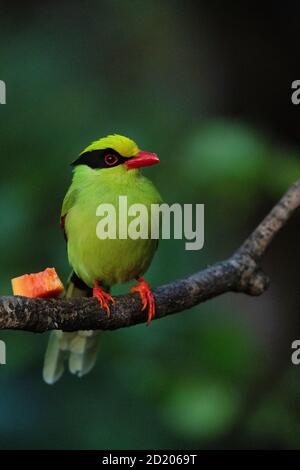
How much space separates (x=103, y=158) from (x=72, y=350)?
22.9 inches

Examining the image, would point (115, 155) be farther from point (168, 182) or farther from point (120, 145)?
point (168, 182)

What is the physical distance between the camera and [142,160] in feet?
6.04

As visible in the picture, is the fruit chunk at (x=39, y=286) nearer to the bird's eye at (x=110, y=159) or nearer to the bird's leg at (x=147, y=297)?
the bird's leg at (x=147, y=297)

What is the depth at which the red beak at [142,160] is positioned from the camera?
1.82m

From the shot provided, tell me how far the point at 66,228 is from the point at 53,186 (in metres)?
0.21

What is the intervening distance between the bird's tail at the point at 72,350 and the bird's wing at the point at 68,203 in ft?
0.59

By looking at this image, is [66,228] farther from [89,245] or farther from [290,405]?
[290,405]

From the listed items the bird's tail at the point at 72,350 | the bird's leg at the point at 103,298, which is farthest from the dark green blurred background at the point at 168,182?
the bird's leg at the point at 103,298

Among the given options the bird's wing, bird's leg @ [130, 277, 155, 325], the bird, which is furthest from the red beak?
bird's leg @ [130, 277, 155, 325]

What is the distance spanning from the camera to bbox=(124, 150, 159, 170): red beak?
1824 mm

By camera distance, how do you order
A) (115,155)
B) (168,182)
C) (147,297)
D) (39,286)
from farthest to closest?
(168,182) → (115,155) → (147,297) → (39,286)

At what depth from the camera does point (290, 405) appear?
6.87ft

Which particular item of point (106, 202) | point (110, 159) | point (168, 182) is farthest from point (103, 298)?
point (168, 182)

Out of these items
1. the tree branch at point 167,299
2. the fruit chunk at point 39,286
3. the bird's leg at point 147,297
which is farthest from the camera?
the bird's leg at point 147,297
